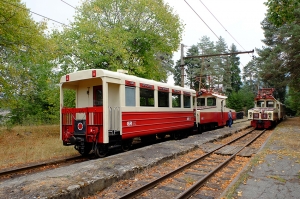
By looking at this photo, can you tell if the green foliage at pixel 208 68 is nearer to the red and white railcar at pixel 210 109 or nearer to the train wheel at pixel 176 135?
the red and white railcar at pixel 210 109

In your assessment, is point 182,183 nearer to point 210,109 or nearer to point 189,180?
point 189,180

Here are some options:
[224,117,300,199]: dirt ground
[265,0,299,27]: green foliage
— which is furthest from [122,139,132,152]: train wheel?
[265,0,299,27]: green foliage

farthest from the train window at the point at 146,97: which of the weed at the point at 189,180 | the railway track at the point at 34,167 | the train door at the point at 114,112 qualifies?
the weed at the point at 189,180

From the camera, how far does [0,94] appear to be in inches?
524

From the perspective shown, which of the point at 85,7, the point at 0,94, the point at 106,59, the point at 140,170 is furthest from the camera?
the point at 85,7

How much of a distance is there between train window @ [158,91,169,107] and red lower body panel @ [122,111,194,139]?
1.39 ft

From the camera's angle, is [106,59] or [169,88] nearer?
[169,88]

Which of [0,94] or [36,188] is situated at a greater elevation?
[0,94]

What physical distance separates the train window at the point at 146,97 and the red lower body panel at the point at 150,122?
0.42m

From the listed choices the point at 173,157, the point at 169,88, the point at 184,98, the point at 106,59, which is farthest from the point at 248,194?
the point at 106,59

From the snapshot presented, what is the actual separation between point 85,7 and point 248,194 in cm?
1693

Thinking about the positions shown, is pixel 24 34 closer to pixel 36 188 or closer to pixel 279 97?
pixel 36 188

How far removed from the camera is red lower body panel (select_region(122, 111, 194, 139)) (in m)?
9.25

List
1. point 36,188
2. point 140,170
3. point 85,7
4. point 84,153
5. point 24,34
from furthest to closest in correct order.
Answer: point 85,7 → point 24,34 → point 84,153 → point 140,170 → point 36,188
